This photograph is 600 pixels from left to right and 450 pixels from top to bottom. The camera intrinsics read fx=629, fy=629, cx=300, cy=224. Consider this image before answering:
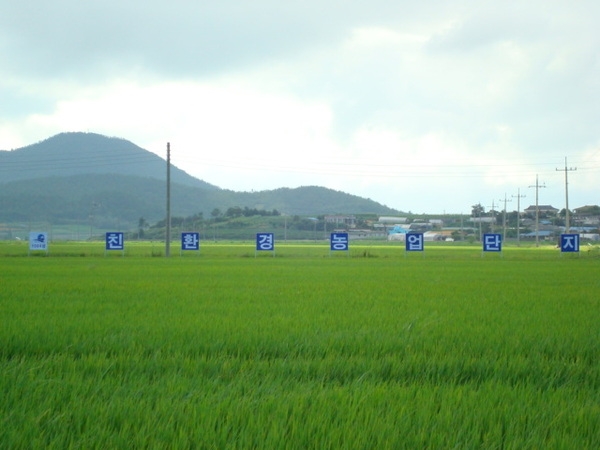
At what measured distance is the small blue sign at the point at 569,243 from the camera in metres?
36.8

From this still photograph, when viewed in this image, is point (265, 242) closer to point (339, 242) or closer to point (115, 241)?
point (339, 242)

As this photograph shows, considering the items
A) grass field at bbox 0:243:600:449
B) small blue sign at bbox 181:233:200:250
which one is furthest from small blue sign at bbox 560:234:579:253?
grass field at bbox 0:243:600:449

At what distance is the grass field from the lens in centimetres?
341

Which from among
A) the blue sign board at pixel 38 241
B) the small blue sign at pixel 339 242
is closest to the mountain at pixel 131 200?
the blue sign board at pixel 38 241

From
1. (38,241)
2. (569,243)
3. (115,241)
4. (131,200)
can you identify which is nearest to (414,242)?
(569,243)

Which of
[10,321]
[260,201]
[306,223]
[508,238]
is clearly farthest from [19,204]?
[10,321]

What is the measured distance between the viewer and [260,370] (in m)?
5.00

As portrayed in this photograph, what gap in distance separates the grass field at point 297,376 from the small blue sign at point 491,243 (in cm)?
2875

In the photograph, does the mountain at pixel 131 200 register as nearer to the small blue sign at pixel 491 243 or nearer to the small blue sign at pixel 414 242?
the small blue sign at pixel 414 242

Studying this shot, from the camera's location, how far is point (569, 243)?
37.1m

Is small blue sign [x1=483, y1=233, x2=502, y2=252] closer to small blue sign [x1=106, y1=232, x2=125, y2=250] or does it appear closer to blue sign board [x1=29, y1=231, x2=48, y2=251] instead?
small blue sign [x1=106, y1=232, x2=125, y2=250]

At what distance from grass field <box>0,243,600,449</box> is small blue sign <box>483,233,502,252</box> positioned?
28.8m

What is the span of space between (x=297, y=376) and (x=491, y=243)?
3485 cm

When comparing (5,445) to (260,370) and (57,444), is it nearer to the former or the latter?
(57,444)
